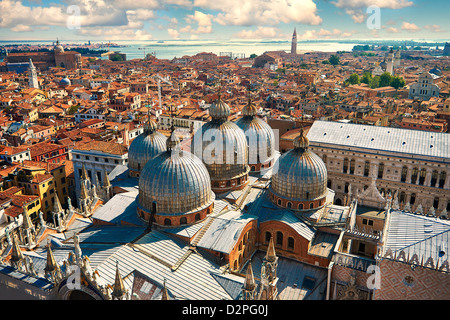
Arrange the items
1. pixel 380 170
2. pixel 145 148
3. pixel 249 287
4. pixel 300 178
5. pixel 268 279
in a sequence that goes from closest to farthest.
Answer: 1. pixel 249 287
2. pixel 268 279
3. pixel 300 178
4. pixel 145 148
5. pixel 380 170

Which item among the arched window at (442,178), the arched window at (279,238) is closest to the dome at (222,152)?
the arched window at (279,238)

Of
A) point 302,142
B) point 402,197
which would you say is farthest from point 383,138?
point 302,142

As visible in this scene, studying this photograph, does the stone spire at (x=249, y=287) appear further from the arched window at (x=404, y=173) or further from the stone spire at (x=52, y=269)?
the arched window at (x=404, y=173)

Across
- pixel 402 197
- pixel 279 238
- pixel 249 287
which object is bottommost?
pixel 402 197

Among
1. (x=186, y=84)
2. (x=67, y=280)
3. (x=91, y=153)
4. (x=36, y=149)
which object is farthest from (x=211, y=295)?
(x=186, y=84)

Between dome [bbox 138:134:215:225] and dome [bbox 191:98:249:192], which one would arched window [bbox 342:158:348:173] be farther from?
dome [bbox 138:134:215:225]

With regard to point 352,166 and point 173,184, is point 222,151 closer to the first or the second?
point 173,184

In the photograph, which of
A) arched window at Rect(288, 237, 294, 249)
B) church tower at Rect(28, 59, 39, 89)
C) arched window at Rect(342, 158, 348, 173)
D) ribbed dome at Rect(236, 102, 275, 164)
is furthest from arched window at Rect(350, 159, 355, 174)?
church tower at Rect(28, 59, 39, 89)
